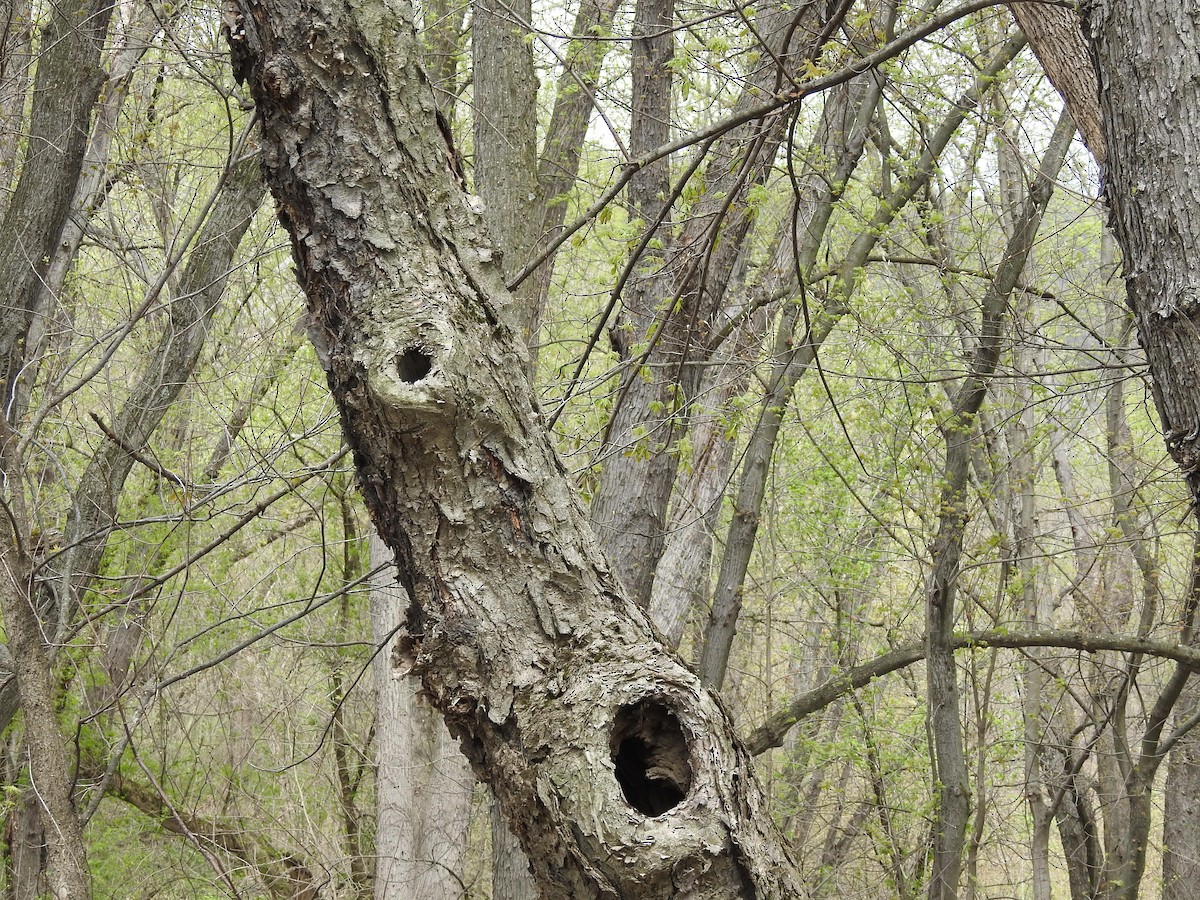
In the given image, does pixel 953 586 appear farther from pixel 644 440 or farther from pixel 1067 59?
pixel 1067 59

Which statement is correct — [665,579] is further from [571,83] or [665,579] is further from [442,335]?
[442,335]

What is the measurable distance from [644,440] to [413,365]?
8.49 ft

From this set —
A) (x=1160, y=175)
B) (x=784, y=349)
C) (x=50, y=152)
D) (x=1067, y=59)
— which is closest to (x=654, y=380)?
(x=784, y=349)

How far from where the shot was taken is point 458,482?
1.54 metres

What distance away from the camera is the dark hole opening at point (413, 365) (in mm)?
1499

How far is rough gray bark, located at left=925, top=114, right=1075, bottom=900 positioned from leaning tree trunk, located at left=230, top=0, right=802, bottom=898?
4173 millimetres

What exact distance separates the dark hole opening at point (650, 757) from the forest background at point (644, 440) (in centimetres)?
76

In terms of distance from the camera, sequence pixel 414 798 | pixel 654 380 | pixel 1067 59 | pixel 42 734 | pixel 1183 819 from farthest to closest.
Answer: pixel 1183 819 < pixel 414 798 < pixel 654 380 < pixel 42 734 < pixel 1067 59

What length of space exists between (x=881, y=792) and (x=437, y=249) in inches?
274

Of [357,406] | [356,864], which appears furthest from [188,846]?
[357,406]

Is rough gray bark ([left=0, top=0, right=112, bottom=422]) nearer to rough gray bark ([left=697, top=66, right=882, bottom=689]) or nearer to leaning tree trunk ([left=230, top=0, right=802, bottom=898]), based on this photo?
rough gray bark ([left=697, top=66, right=882, bottom=689])

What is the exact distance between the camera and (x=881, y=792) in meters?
7.53

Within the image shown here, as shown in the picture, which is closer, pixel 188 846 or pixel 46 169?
pixel 46 169

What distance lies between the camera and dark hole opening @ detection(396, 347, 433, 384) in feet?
4.92
